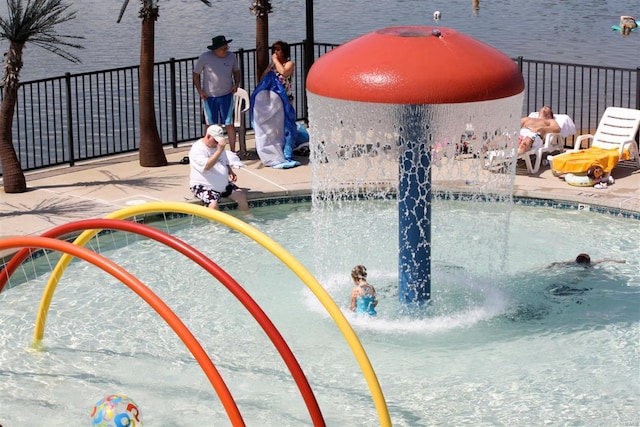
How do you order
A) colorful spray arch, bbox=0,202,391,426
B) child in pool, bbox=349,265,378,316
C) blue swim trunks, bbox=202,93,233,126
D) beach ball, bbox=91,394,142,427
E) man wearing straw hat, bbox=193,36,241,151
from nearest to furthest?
colorful spray arch, bbox=0,202,391,426
beach ball, bbox=91,394,142,427
child in pool, bbox=349,265,378,316
man wearing straw hat, bbox=193,36,241,151
blue swim trunks, bbox=202,93,233,126

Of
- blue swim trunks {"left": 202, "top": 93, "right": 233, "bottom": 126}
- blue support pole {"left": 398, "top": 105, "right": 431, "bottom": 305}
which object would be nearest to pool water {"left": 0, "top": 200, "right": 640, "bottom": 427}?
blue support pole {"left": 398, "top": 105, "right": 431, "bottom": 305}

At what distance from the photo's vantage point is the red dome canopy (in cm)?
946

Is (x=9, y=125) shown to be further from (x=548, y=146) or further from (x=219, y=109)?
(x=548, y=146)

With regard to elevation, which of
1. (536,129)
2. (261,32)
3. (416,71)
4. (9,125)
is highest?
(416,71)

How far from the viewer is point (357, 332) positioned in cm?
1030

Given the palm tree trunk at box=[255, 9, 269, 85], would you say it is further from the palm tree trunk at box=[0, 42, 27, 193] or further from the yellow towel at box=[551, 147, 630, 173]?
the yellow towel at box=[551, 147, 630, 173]

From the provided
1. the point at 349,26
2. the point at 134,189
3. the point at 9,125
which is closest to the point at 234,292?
the point at 134,189

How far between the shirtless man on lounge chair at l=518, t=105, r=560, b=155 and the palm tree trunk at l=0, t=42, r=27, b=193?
6441 mm

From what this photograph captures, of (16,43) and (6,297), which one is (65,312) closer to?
(6,297)

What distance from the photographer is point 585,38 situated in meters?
35.7

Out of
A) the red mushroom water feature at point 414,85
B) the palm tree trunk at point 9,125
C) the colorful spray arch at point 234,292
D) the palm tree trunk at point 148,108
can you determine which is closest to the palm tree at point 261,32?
the palm tree trunk at point 148,108

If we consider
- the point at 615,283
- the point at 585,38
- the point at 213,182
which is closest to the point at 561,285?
the point at 615,283

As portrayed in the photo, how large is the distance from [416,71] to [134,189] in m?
5.94

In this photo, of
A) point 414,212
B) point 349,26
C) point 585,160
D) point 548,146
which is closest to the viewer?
point 414,212
